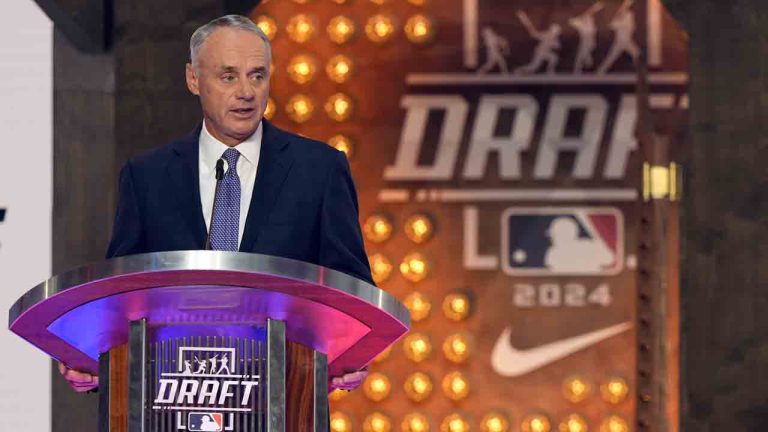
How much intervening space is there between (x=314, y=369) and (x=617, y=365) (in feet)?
7.27

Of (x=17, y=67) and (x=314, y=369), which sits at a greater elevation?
(x=17, y=67)

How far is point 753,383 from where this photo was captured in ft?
Answer: 12.3

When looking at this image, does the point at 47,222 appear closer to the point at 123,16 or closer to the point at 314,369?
the point at 123,16

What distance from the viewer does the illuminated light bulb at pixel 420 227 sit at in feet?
12.2

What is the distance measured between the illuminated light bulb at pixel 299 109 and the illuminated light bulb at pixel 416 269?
1.51 feet

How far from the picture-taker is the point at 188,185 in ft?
6.26

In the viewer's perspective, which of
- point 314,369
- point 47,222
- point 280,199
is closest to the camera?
point 314,369

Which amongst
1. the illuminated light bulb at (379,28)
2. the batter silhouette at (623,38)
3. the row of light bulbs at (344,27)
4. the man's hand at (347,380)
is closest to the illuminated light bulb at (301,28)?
the row of light bulbs at (344,27)

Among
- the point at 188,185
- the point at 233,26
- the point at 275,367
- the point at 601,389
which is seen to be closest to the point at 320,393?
the point at 275,367

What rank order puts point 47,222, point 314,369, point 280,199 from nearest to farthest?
point 314,369 → point 280,199 → point 47,222

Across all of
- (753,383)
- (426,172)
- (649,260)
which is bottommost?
(753,383)

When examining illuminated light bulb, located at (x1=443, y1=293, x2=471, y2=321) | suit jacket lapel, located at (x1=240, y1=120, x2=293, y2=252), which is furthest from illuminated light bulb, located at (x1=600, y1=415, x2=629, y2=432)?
suit jacket lapel, located at (x1=240, y1=120, x2=293, y2=252)

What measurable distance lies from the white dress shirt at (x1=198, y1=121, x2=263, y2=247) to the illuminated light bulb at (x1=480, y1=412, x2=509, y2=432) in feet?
6.24

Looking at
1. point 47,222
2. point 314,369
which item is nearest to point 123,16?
point 47,222
